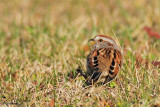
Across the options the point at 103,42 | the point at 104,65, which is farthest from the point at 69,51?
the point at 104,65

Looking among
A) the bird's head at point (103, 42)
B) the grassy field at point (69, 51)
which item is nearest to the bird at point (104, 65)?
the grassy field at point (69, 51)

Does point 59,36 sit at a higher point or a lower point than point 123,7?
lower

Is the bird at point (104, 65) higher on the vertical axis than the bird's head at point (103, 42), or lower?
lower

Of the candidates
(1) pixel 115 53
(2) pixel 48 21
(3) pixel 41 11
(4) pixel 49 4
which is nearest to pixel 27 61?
(1) pixel 115 53

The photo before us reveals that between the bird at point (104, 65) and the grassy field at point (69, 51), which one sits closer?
the grassy field at point (69, 51)

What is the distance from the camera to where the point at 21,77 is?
596 cm

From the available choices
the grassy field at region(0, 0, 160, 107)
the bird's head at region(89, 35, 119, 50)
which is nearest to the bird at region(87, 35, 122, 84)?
the grassy field at region(0, 0, 160, 107)

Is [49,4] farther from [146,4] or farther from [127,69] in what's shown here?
[127,69]

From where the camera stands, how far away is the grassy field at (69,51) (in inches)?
197

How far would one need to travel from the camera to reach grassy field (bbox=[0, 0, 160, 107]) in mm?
5004

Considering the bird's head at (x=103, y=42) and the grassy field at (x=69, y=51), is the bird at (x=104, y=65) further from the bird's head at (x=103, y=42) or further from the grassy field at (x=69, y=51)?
the bird's head at (x=103, y=42)

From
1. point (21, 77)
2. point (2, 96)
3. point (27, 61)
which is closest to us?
point (2, 96)

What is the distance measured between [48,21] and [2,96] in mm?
4278

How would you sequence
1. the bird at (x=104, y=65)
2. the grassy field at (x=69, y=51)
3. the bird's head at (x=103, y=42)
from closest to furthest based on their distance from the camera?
the grassy field at (x=69, y=51) → the bird at (x=104, y=65) → the bird's head at (x=103, y=42)
